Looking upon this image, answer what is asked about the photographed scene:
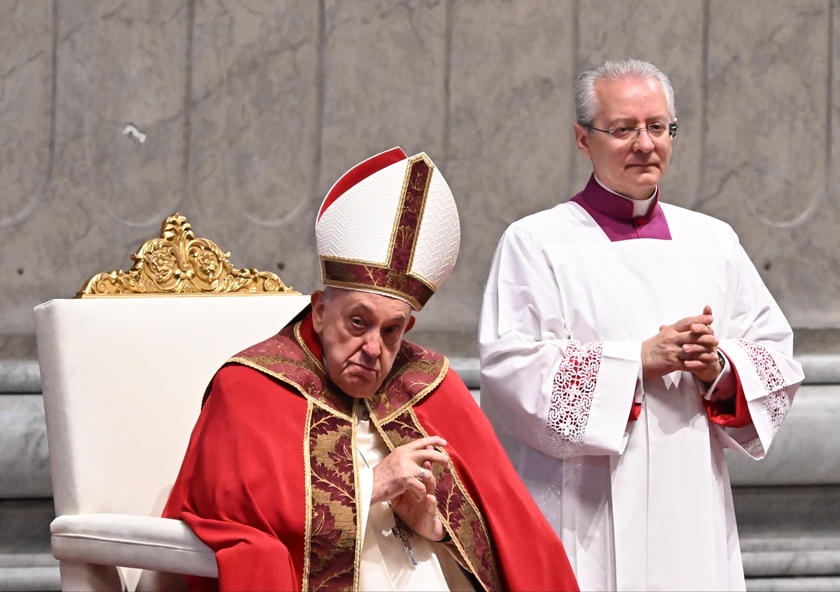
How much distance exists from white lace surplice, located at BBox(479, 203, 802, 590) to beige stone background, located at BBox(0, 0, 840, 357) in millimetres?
1178

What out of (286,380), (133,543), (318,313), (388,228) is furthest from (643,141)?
(133,543)

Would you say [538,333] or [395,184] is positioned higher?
[395,184]

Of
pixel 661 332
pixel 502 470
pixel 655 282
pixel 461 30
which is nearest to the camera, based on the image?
pixel 502 470

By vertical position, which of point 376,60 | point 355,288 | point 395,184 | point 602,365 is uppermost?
point 376,60

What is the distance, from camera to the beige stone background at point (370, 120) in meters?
4.12

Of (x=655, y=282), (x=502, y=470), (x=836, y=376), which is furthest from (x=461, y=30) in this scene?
(x=502, y=470)

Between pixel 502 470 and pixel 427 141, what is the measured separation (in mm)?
1938

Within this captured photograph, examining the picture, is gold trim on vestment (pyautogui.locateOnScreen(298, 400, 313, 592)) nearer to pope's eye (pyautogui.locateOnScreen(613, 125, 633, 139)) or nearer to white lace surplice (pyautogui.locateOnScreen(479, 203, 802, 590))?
white lace surplice (pyautogui.locateOnScreen(479, 203, 802, 590))

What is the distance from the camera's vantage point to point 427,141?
4332mm

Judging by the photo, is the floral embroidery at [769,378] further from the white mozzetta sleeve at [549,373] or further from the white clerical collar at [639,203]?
the white clerical collar at [639,203]

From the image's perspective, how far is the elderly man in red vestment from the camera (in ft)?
7.72

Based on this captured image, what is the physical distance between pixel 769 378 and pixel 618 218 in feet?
1.92

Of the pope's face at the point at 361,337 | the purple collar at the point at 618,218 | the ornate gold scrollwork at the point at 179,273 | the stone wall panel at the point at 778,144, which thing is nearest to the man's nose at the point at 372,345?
the pope's face at the point at 361,337

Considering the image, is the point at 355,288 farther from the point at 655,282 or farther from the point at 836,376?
the point at 836,376
